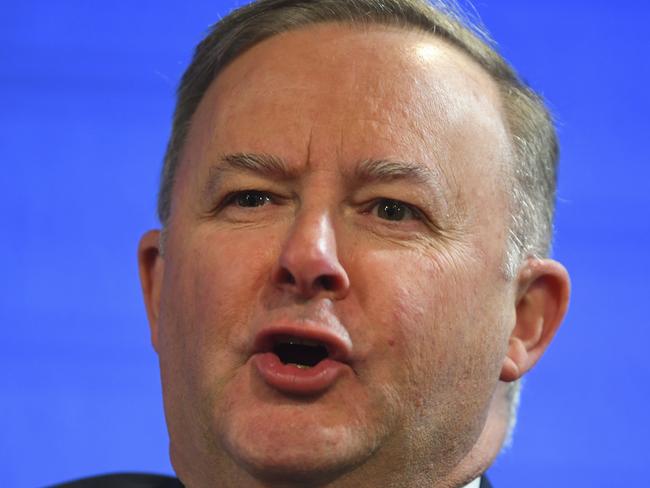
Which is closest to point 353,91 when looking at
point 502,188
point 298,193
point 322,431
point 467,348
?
point 298,193

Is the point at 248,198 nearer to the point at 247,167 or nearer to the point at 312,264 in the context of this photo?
the point at 247,167

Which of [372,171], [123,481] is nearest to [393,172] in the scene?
[372,171]

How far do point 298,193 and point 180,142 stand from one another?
1.54ft

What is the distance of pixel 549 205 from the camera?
2365 mm

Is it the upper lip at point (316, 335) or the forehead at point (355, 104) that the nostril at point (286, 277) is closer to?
the upper lip at point (316, 335)

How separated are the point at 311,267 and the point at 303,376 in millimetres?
182

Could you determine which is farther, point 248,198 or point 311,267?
point 248,198

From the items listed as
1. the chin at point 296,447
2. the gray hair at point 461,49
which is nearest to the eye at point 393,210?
the gray hair at point 461,49

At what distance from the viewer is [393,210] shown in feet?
6.45

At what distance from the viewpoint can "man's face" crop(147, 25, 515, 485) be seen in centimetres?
178

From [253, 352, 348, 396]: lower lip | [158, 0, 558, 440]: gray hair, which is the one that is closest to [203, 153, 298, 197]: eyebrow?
[158, 0, 558, 440]: gray hair

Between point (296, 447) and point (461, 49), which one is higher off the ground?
point (461, 49)

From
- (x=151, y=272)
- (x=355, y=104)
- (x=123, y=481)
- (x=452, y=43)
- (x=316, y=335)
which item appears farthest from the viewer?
(x=123, y=481)

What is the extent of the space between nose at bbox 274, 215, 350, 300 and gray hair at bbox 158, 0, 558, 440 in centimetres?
42
